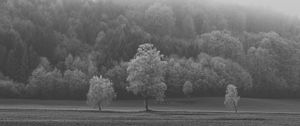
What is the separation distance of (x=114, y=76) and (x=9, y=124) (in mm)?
106783

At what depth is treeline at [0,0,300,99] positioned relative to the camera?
13550 cm

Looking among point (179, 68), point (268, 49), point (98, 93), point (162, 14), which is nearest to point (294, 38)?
point (268, 49)

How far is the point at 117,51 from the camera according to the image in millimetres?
156250

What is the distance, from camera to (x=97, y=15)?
183 meters

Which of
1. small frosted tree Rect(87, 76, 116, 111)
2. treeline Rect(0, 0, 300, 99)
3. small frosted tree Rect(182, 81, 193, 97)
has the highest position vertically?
treeline Rect(0, 0, 300, 99)

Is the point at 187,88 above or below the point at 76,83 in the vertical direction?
below

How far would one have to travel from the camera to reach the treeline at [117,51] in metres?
136

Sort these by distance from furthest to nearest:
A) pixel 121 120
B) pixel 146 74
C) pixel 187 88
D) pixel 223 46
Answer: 1. pixel 223 46
2. pixel 187 88
3. pixel 146 74
4. pixel 121 120

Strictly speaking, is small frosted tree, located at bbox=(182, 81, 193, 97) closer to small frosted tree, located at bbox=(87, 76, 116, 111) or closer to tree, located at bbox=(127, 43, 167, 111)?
tree, located at bbox=(127, 43, 167, 111)

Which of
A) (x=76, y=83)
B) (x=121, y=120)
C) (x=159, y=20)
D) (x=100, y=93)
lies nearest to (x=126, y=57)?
(x=76, y=83)

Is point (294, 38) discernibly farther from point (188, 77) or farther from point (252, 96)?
point (188, 77)

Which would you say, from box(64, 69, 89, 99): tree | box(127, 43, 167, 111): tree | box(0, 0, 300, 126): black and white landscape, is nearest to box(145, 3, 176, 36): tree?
box(0, 0, 300, 126): black and white landscape

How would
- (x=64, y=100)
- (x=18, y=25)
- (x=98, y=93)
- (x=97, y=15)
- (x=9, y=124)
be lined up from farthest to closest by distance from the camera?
(x=97, y=15)
(x=18, y=25)
(x=64, y=100)
(x=98, y=93)
(x=9, y=124)

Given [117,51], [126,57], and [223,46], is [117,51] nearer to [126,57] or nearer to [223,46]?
[126,57]
